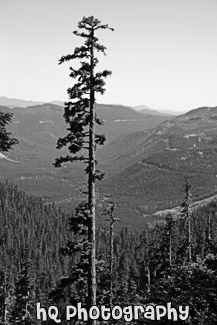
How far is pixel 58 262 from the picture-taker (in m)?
155

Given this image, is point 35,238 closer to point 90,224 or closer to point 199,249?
point 199,249

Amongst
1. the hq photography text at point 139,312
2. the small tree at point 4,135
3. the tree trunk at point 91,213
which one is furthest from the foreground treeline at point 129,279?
the small tree at point 4,135

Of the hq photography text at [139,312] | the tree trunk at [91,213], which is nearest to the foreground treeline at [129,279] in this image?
the hq photography text at [139,312]

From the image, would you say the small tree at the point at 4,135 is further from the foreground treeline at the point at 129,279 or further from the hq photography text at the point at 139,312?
the hq photography text at the point at 139,312

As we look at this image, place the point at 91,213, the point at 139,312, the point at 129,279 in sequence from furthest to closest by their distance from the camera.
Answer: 1. the point at 129,279
2. the point at 139,312
3. the point at 91,213

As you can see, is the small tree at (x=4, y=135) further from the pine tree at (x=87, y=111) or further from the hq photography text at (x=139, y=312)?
the hq photography text at (x=139, y=312)

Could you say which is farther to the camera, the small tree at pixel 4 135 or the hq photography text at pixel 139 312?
the hq photography text at pixel 139 312

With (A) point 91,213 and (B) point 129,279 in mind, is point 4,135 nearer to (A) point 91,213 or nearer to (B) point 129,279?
(A) point 91,213

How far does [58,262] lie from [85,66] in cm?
14302

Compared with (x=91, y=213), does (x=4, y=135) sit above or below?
above

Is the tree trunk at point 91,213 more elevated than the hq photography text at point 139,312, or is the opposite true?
the tree trunk at point 91,213

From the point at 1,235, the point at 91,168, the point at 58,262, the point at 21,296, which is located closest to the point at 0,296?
the point at 21,296

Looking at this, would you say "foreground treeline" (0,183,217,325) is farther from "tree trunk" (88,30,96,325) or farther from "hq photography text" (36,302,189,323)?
"tree trunk" (88,30,96,325)

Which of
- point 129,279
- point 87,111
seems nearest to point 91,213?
point 87,111
